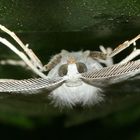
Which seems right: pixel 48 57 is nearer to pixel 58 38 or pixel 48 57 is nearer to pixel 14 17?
pixel 58 38

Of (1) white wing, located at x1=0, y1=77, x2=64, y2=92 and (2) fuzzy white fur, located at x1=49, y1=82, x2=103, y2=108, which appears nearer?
(1) white wing, located at x1=0, y1=77, x2=64, y2=92

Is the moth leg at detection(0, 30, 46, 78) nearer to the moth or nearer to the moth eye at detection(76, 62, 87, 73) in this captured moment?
the moth

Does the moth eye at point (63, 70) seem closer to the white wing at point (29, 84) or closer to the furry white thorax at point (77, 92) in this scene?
the furry white thorax at point (77, 92)

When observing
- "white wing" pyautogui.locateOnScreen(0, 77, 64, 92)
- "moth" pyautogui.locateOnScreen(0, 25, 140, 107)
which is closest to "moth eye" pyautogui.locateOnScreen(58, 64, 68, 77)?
"moth" pyautogui.locateOnScreen(0, 25, 140, 107)

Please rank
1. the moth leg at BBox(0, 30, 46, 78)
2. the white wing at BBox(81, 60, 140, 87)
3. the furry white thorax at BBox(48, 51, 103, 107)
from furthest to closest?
1. the furry white thorax at BBox(48, 51, 103, 107)
2. the moth leg at BBox(0, 30, 46, 78)
3. the white wing at BBox(81, 60, 140, 87)

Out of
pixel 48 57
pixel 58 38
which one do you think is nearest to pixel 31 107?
pixel 48 57
